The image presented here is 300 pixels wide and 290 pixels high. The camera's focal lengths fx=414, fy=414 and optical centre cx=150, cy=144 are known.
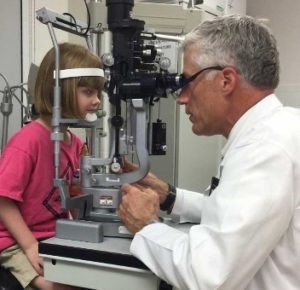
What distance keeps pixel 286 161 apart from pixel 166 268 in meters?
0.35

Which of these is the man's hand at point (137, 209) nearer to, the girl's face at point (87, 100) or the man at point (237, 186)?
the man at point (237, 186)

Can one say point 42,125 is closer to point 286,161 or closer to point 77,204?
point 77,204

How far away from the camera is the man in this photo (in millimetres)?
852

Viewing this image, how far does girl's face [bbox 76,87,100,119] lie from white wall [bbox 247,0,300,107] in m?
2.54

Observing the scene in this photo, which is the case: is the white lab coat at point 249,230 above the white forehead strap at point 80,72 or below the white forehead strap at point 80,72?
below

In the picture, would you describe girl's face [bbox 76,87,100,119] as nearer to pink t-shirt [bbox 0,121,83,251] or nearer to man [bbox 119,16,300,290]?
pink t-shirt [bbox 0,121,83,251]

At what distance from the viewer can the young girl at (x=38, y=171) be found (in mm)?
1270

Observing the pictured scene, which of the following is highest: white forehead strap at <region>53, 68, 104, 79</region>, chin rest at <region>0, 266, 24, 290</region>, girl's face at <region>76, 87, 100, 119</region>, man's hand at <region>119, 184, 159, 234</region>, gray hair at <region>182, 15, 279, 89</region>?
gray hair at <region>182, 15, 279, 89</region>

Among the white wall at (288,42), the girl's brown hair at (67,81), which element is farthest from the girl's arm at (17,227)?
the white wall at (288,42)

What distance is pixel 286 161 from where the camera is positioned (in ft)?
2.88

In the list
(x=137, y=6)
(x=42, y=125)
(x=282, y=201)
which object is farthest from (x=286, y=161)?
(x=137, y=6)

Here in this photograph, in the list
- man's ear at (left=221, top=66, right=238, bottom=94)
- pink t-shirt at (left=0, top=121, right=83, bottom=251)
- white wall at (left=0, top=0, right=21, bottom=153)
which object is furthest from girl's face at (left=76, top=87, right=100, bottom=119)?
white wall at (left=0, top=0, right=21, bottom=153)

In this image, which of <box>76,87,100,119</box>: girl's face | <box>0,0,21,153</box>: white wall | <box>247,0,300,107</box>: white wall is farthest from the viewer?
<box>247,0,300,107</box>: white wall

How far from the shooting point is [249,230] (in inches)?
33.2
